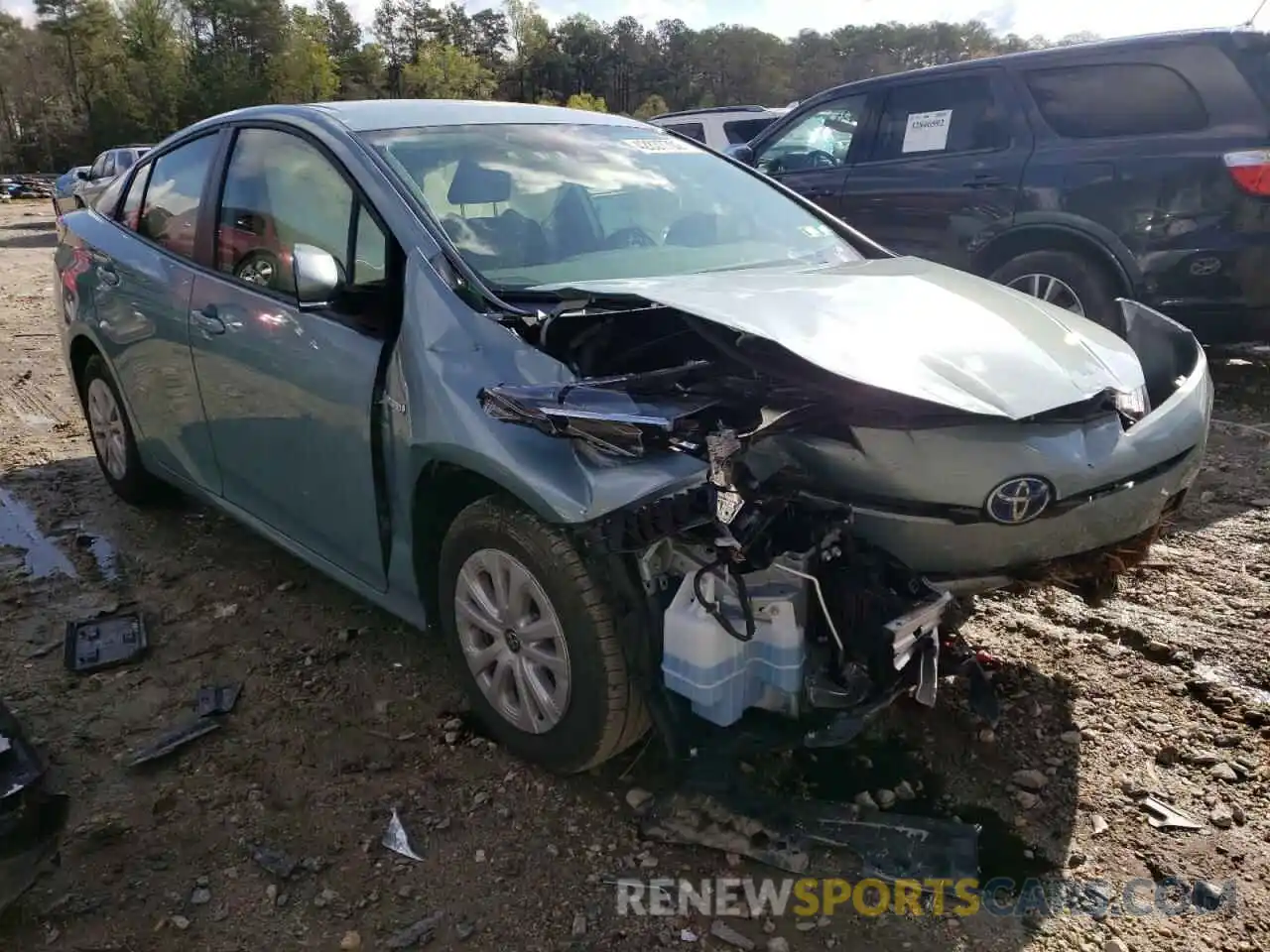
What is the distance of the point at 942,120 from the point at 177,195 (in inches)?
182

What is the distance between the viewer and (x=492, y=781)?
269 cm

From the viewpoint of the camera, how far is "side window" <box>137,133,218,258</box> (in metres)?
3.77

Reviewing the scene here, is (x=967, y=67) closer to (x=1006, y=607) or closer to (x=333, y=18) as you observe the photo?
(x=1006, y=607)

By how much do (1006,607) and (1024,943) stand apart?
1511mm

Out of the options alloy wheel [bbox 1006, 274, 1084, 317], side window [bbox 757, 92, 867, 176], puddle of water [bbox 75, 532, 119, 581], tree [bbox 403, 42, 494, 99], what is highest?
tree [bbox 403, 42, 494, 99]

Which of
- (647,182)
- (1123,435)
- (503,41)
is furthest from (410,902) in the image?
(503,41)

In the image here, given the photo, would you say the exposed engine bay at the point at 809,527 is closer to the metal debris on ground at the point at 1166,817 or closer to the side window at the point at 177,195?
the metal debris on ground at the point at 1166,817

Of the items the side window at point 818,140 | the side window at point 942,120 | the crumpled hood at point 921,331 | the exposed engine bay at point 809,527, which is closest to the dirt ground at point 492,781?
the exposed engine bay at point 809,527

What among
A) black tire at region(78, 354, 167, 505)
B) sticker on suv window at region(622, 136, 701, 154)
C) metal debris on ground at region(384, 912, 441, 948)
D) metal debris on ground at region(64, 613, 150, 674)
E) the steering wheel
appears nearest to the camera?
metal debris on ground at region(384, 912, 441, 948)

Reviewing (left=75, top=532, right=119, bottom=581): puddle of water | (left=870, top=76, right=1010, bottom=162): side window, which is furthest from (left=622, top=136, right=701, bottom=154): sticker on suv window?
(left=870, top=76, right=1010, bottom=162): side window

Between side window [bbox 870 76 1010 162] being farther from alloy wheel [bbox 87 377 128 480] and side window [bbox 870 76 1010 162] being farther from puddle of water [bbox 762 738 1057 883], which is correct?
alloy wheel [bbox 87 377 128 480]

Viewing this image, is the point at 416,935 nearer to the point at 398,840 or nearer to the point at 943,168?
the point at 398,840

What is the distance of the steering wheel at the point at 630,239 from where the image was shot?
321cm

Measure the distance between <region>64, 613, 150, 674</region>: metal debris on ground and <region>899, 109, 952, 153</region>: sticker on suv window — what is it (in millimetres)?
5313
